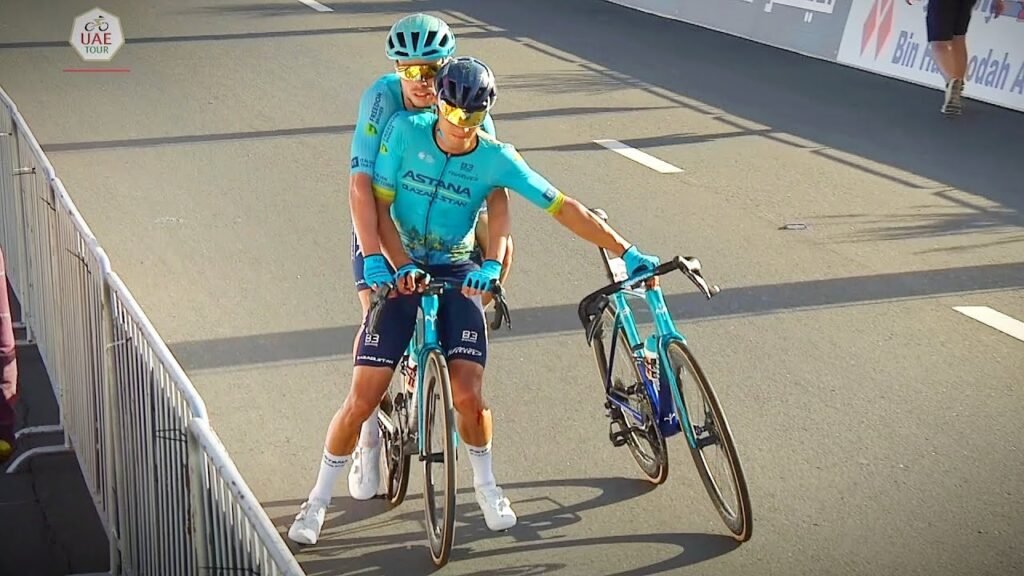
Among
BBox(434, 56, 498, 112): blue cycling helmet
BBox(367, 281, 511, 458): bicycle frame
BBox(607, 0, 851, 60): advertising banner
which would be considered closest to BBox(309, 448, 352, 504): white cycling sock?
BBox(367, 281, 511, 458): bicycle frame

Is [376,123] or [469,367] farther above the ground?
[376,123]

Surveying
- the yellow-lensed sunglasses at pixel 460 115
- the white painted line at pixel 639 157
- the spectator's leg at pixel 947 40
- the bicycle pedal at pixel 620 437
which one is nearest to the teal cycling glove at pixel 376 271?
the yellow-lensed sunglasses at pixel 460 115

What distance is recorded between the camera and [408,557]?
20.2 ft

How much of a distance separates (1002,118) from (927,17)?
4.30 ft

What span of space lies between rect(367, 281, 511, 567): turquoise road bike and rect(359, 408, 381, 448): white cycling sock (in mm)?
62

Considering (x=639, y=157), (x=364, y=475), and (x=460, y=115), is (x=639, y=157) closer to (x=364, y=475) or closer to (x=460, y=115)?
(x=364, y=475)

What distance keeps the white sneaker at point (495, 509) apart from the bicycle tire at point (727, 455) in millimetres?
850

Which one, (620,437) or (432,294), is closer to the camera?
(432,294)

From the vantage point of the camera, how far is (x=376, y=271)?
19.1ft

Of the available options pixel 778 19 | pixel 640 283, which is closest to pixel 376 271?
pixel 640 283

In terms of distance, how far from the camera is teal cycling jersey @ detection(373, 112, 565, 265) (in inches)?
236

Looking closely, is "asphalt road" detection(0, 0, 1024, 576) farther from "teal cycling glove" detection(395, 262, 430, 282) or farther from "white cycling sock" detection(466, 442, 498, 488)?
"teal cycling glove" detection(395, 262, 430, 282)

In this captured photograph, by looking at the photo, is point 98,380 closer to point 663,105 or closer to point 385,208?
point 385,208

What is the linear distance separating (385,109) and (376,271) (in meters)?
0.84
